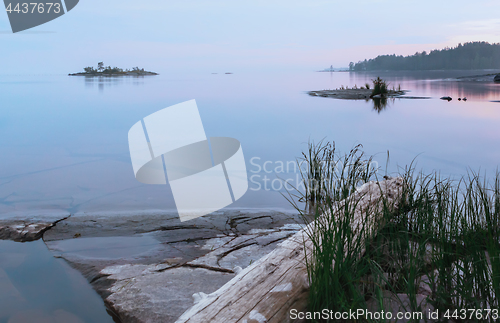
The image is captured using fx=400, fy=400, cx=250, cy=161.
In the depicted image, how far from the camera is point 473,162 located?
725cm

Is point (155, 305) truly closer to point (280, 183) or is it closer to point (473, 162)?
point (280, 183)

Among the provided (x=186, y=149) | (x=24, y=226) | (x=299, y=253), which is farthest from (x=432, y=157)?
(x=24, y=226)

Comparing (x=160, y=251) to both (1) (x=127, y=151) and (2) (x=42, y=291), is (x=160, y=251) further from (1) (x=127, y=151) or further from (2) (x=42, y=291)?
(1) (x=127, y=151)

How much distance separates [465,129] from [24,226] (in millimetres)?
10505

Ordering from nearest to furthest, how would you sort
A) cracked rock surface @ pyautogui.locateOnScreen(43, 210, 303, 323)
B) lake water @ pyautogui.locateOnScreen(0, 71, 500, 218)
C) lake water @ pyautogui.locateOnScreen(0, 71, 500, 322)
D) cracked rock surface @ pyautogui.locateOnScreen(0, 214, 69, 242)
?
cracked rock surface @ pyautogui.locateOnScreen(43, 210, 303, 323)
lake water @ pyautogui.locateOnScreen(0, 71, 500, 322)
cracked rock surface @ pyautogui.locateOnScreen(0, 214, 69, 242)
lake water @ pyautogui.locateOnScreen(0, 71, 500, 218)

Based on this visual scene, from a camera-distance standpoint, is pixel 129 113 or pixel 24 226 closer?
pixel 24 226

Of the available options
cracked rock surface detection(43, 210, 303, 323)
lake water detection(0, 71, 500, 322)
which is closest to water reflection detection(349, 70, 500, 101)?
lake water detection(0, 71, 500, 322)

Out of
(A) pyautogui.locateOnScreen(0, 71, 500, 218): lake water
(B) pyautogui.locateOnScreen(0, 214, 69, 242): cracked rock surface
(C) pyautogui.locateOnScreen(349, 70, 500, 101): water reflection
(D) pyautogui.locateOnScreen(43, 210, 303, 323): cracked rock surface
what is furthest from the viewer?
(C) pyautogui.locateOnScreen(349, 70, 500, 101): water reflection

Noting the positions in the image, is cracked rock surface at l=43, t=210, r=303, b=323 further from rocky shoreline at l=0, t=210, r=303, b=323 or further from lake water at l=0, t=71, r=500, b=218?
lake water at l=0, t=71, r=500, b=218

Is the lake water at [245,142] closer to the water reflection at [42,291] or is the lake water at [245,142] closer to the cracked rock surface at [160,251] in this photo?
the cracked rock surface at [160,251]

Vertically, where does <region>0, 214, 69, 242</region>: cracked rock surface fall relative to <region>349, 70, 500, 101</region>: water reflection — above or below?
below

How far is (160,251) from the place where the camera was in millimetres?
3191

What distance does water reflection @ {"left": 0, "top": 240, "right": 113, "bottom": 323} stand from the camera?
2.41 metres

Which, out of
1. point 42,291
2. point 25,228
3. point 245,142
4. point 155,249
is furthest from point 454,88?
point 42,291
